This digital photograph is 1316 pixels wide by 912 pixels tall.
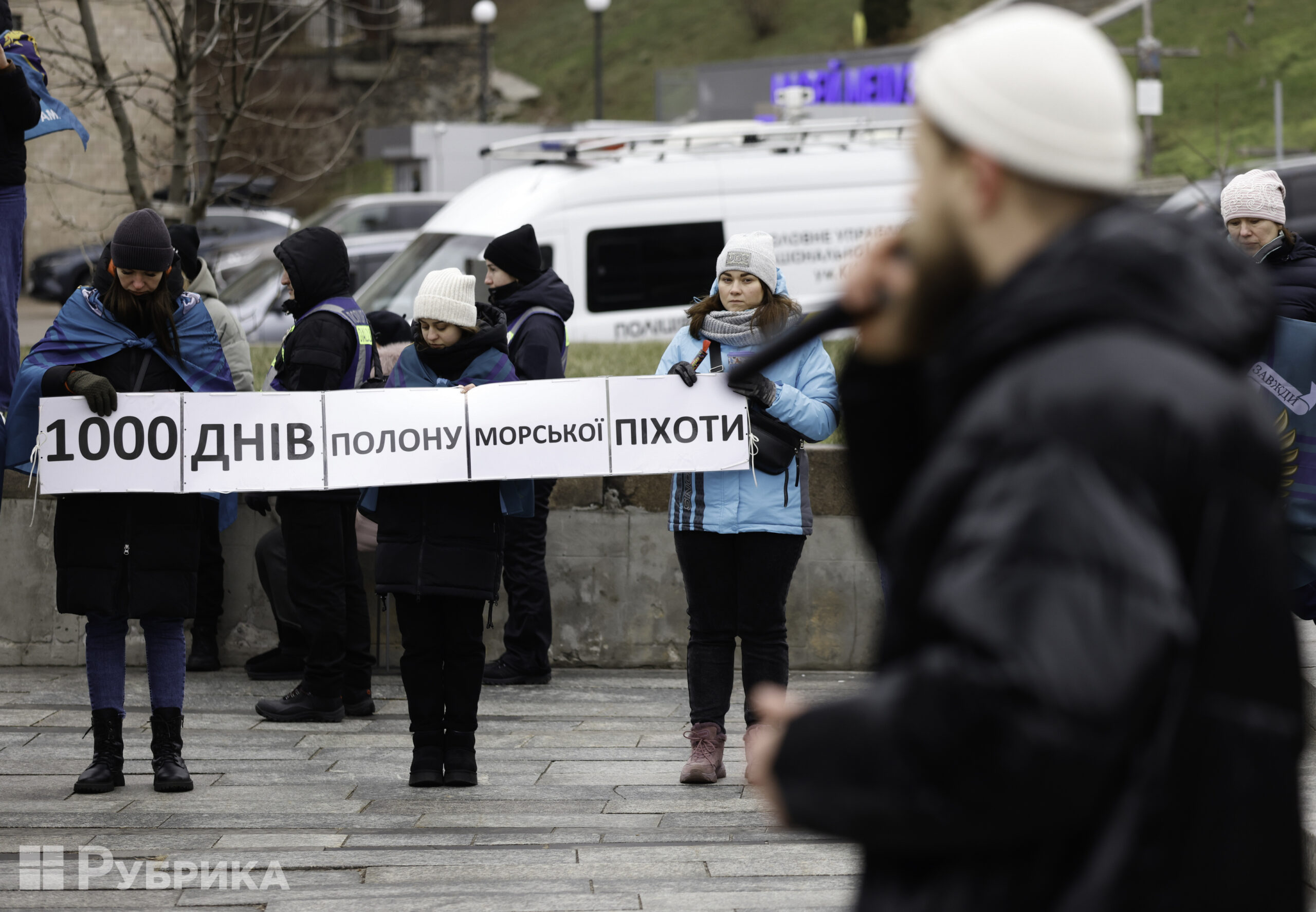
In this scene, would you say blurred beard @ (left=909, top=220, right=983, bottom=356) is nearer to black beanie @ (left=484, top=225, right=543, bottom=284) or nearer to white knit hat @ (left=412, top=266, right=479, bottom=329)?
white knit hat @ (left=412, top=266, right=479, bottom=329)

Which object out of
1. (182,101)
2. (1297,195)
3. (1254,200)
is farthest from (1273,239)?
(1297,195)

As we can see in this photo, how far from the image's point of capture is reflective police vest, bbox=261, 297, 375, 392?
7.09 meters

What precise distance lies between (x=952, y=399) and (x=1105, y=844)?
18.6 inches

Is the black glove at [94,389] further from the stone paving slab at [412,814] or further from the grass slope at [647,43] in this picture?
the grass slope at [647,43]

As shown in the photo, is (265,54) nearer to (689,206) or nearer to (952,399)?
(689,206)

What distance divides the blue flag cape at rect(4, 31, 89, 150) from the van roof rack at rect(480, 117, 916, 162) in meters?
7.46

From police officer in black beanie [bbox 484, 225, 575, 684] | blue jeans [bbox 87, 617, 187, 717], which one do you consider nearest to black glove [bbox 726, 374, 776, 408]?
police officer in black beanie [bbox 484, 225, 575, 684]

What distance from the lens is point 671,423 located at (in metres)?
6.91

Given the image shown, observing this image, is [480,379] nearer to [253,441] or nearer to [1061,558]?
[253,441]

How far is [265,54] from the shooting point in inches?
393

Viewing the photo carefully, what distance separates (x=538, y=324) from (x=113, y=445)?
7.04ft

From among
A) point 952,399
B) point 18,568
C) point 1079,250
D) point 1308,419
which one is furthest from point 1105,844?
point 18,568

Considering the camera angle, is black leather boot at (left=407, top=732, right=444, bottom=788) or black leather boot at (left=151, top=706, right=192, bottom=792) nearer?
black leather boot at (left=151, top=706, right=192, bottom=792)

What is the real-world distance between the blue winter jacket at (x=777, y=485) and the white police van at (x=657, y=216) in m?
6.72
